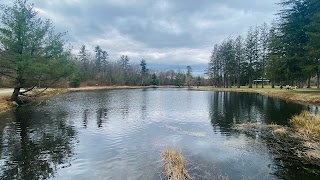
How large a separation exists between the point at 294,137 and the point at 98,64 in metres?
110

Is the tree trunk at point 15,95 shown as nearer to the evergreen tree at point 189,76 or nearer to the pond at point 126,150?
the pond at point 126,150

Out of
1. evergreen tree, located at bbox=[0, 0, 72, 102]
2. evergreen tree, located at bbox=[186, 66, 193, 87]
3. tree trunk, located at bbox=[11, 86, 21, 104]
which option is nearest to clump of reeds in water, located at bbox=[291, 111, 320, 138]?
evergreen tree, located at bbox=[0, 0, 72, 102]

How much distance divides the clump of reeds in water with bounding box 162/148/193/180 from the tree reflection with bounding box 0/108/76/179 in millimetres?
4721

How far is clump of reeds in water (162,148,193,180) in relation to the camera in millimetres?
8609

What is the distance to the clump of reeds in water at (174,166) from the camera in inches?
339

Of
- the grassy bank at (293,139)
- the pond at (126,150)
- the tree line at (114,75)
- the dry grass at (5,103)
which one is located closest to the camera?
the pond at (126,150)

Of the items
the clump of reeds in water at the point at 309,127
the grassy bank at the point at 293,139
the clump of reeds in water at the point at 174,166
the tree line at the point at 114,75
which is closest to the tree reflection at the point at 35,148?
the clump of reeds in water at the point at 174,166

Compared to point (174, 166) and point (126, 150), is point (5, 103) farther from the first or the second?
point (174, 166)

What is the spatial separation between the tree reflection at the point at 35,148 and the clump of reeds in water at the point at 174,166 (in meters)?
4.72

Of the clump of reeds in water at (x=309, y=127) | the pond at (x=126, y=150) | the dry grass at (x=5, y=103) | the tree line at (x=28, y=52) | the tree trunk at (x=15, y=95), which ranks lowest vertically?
the pond at (x=126, y=150)

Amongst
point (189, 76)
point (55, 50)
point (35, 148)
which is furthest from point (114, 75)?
point (35, 148)

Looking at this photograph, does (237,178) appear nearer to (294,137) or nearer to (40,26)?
(294,137)

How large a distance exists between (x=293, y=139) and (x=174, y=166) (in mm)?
9089

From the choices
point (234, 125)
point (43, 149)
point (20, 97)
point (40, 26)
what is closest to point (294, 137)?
point (234, 125)
